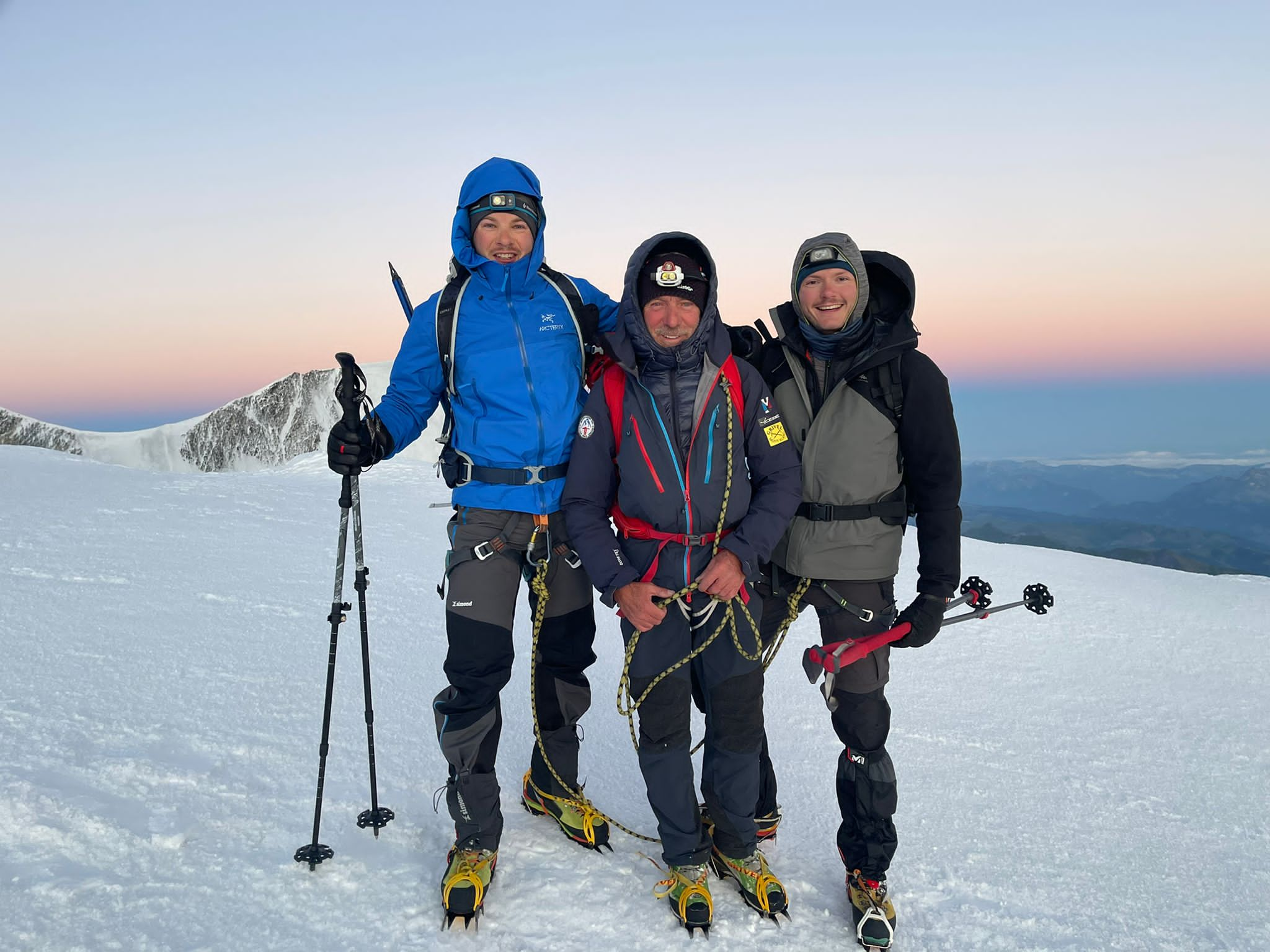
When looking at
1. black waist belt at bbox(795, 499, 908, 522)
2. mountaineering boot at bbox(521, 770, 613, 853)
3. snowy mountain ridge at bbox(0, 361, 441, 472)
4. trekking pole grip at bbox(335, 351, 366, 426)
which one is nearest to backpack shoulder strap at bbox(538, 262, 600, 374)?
trekking pole grip at bbox(335, 351, 366, 426)

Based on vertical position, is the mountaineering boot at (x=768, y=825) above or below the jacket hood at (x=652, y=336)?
below

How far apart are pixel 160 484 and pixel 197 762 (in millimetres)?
9489

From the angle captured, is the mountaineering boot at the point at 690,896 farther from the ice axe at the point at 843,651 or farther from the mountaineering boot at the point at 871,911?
the ice axe at the point at 843,651

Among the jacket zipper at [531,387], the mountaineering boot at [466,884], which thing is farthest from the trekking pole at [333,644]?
the jacket zipper at [531,387]

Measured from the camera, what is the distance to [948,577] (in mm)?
3098

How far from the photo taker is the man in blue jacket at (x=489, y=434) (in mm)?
3277

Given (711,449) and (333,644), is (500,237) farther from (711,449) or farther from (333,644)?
(333,644)

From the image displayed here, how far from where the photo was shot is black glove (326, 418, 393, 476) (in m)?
3.17

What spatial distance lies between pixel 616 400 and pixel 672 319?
1.33ft

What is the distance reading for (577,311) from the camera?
11.3 ft

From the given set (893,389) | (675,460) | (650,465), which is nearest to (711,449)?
(675,460)

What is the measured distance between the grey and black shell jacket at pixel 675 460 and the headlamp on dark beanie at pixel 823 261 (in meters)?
0.40

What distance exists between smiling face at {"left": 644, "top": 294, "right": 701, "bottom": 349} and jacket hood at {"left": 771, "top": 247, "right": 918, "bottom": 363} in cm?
48

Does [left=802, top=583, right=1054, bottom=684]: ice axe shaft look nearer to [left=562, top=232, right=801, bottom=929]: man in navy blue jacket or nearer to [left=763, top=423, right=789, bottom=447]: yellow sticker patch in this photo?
[left=562, top=232, right=801, bottom=929]: man in navy blue jacket
